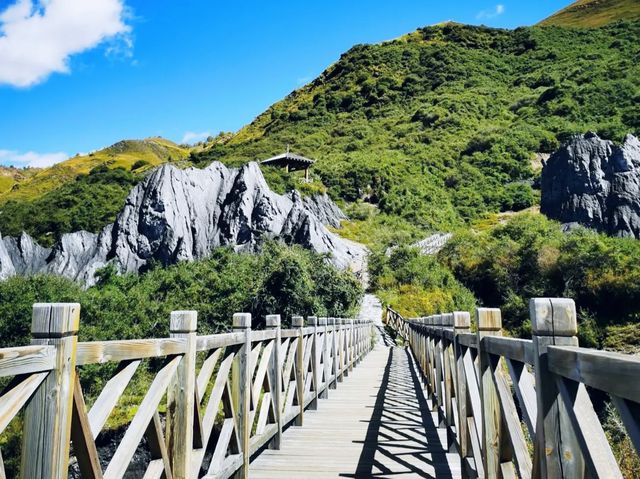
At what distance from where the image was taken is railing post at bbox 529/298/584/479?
1.84 m

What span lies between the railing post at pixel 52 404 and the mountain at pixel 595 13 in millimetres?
130852

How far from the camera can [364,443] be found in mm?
5410

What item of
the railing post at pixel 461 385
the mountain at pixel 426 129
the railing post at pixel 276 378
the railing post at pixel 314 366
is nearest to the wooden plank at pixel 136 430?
the railing post at pixel 461 385

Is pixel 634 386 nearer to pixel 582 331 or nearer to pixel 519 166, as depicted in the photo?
pixel 582 331

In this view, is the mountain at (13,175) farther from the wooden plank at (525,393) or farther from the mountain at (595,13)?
the mountain at (595,13)

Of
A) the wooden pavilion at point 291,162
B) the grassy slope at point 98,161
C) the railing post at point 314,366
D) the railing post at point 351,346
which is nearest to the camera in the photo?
the railing post at point 314,366

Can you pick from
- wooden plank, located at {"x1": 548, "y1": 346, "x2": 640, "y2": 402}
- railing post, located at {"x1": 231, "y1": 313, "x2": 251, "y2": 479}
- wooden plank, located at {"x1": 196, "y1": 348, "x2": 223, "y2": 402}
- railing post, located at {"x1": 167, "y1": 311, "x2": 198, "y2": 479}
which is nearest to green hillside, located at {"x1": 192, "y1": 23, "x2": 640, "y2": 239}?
railing post, located at {"x1": 231, "y1": 313, "x2": 251, "y2": 479}

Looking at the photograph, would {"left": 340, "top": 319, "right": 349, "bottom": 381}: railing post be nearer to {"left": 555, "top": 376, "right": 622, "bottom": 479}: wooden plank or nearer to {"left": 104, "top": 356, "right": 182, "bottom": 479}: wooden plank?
{"left": 104, "top": 356, "right": 182, "bottom": 479}: wooden plank

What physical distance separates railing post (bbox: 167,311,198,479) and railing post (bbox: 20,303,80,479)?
1059mm

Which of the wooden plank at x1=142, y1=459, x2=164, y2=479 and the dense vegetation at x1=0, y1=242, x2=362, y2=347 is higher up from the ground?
the dense vegetation at x1=0, y1=242, x2=362, y2=347

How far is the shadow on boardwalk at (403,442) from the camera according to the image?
4430 millimetres

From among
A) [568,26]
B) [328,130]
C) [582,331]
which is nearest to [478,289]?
[582,331]

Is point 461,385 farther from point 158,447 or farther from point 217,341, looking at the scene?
point 158,447

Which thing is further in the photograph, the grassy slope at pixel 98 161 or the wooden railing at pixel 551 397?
the grassy slope at pixel 98 161
